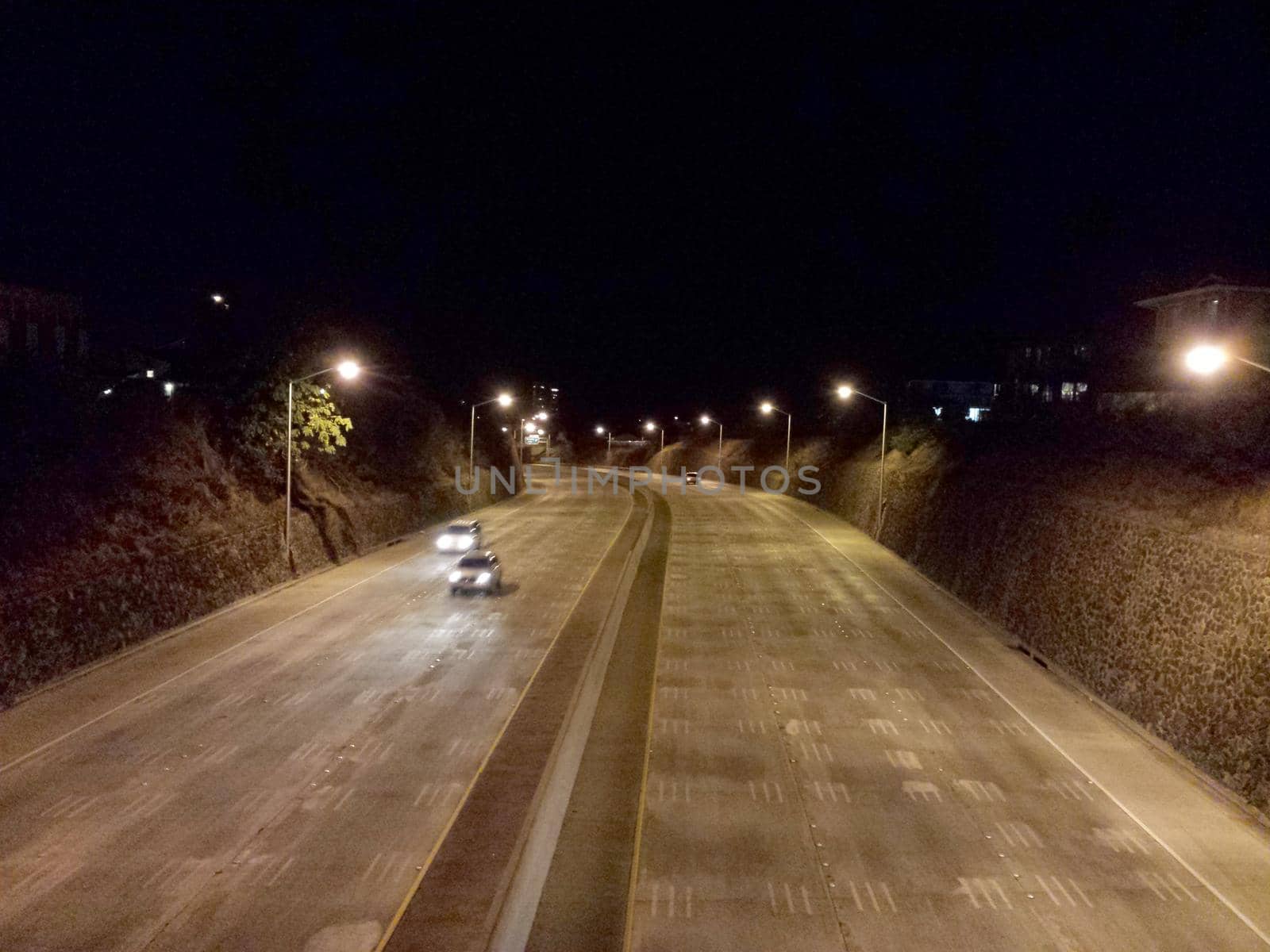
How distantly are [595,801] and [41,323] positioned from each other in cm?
3784

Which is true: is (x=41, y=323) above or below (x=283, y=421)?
above

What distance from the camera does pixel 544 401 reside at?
162 meters

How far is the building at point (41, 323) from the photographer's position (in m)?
38.6

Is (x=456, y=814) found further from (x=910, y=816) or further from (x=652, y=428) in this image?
(x=652, y=428)

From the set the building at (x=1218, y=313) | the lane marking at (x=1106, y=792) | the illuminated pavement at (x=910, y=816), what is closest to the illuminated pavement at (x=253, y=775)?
the illuminated pavement at (x=910, y=816)

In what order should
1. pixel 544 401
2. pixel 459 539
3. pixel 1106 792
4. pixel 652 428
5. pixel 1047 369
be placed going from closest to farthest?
pixel 1106 792
pixel 459 539
pixel 1047 369
pixel 544 401
pixel 652 428

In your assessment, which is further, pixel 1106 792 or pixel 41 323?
pixel 41 323

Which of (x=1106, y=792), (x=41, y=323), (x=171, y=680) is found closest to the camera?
(x=1106, y=792)

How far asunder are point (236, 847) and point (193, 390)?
29.7 meters

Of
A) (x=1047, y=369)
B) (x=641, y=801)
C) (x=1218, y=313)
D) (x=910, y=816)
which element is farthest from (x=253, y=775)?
(x=1047, y=369)

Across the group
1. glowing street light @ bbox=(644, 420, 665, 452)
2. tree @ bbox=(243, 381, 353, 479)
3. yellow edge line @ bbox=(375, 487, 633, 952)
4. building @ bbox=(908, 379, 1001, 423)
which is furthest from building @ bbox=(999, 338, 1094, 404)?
glowing street light @ bbox=(644, 420, 665, 452)

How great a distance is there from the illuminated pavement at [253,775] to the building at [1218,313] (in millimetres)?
36380

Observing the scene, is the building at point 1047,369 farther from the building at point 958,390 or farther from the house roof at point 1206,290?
the house roof at point 1206,290

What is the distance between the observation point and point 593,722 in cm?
2102
